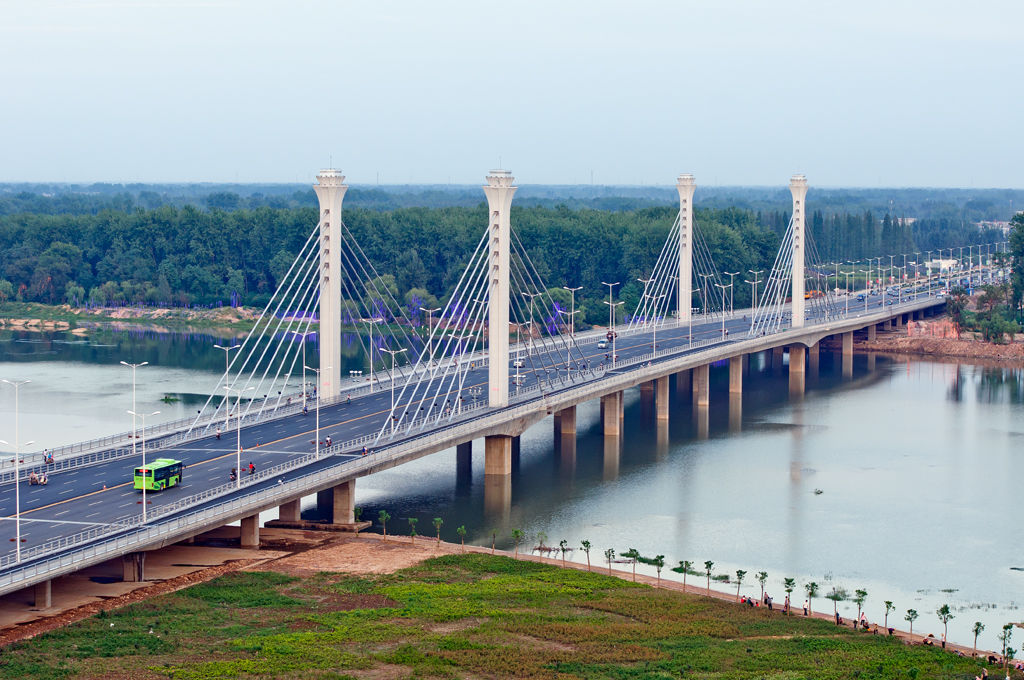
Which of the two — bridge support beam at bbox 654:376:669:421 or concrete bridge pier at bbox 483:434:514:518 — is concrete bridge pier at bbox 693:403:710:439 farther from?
concrete bridge pier at bbox 483:434:514:518

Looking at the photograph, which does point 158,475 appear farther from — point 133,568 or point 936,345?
point 936,345

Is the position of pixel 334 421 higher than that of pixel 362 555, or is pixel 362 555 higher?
pixel 334 421

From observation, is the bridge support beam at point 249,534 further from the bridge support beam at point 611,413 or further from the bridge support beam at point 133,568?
the bridge support beam at point 611,413

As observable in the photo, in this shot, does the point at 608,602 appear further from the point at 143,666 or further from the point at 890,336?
the point at 890,336

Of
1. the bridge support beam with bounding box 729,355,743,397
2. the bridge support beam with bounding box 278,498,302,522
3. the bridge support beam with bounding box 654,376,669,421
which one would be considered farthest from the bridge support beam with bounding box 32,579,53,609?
the bridge support beam with bounding box 729,355,743,397

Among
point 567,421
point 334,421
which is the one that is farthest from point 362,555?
point 567,421

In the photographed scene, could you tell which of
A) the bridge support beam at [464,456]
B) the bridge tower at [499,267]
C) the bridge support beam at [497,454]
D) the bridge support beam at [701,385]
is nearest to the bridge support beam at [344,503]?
the bridge support beam at [497,454]
